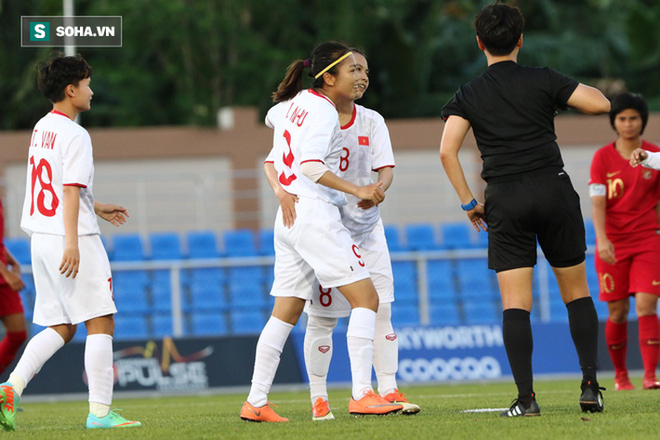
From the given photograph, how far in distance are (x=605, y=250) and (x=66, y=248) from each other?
3.94m

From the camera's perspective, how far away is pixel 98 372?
5582mm

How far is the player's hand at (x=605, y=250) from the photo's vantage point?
748 cm

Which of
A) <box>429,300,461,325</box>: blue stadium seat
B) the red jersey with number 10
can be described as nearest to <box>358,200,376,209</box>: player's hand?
the red jersey with number 10

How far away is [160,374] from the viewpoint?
10.8m

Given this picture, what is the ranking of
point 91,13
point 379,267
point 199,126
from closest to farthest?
point 379,267 → point 199,126 → point 91,13

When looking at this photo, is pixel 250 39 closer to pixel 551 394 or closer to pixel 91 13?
pixel 91 13

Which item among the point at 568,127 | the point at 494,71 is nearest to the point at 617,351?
the point at 494,71

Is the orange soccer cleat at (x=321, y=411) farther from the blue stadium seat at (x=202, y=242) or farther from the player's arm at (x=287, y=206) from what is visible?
the blue stadium seat at (x=202, y=242)

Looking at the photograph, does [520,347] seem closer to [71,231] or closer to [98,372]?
[98,372]

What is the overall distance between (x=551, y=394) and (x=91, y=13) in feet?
56.8

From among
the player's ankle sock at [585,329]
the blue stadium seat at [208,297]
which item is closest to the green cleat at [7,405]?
the player's ankle sock at [585,329]

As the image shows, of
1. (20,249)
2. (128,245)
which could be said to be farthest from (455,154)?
(20,249)

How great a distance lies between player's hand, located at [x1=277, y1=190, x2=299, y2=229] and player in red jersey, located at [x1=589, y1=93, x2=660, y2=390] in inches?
117

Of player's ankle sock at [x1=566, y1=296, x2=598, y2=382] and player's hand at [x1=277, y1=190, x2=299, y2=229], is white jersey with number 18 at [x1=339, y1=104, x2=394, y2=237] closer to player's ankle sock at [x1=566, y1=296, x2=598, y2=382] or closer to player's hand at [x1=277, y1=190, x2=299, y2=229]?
player's hand at [x1=277, y1=190, x2=299, y2=229]
